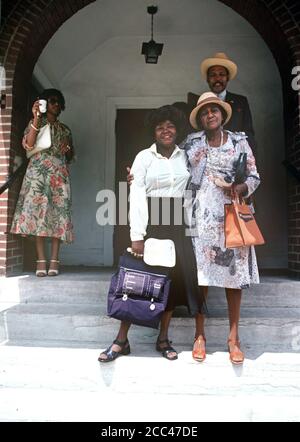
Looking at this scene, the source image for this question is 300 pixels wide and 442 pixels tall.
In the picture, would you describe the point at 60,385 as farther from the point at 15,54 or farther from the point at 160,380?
the point at 15,54

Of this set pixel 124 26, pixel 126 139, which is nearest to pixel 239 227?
pixel 126 139

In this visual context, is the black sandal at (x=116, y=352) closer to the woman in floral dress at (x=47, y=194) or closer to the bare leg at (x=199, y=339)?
the bare leg at (x=199, y=339)

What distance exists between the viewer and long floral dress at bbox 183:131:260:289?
255 centimetres

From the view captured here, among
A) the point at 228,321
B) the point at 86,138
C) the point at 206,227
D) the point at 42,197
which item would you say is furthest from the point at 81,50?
the point at 228,321

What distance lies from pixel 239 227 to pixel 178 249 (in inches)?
17.4

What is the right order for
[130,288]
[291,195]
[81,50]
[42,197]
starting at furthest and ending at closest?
[81,50] < [291,195] < [42,197] < [130,288]

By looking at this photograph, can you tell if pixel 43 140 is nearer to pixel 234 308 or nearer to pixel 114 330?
pixel 114 330

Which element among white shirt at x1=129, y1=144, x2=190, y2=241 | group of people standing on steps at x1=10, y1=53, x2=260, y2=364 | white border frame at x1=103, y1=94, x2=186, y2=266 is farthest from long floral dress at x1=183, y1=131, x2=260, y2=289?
white border frame at x1=103, y1=94, x2=186, y2=266

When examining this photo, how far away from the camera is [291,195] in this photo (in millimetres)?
4078

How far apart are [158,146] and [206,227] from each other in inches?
25.3

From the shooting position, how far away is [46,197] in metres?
3.67

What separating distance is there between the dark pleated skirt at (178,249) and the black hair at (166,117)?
0.51 metres

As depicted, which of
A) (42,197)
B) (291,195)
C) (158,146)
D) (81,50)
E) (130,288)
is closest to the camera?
(130,288)

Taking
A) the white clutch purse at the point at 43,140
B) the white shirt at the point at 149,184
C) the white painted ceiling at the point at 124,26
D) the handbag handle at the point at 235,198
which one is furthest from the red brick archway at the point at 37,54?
the white shirt at the point at 149,184
